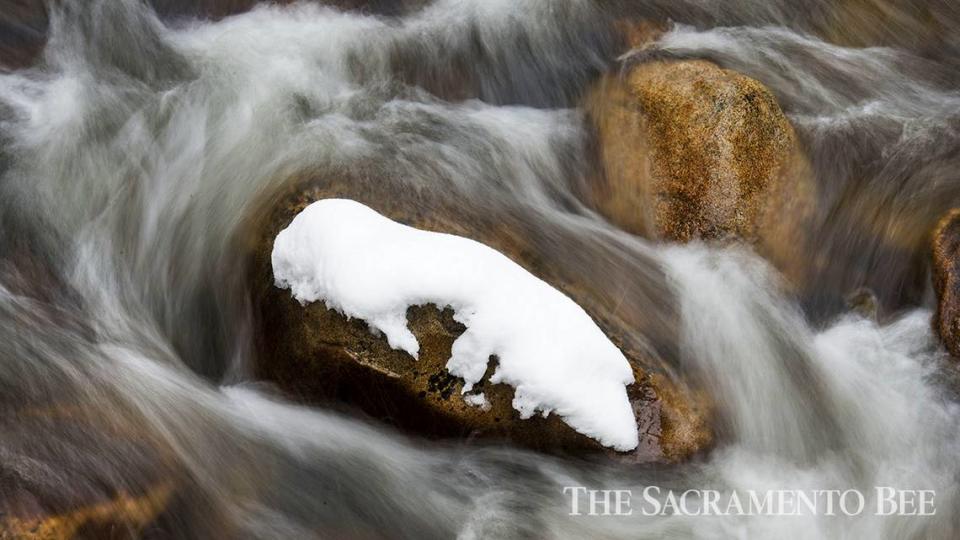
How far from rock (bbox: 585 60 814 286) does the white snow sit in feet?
4.23

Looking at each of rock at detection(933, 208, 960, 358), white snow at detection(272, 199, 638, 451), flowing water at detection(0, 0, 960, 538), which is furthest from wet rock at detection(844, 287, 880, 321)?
white snow at detection(272, 199, 638, 451)

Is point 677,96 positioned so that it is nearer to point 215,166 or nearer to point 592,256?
point 592,256

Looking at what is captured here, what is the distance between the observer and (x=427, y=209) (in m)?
5.08

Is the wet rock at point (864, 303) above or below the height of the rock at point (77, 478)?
above

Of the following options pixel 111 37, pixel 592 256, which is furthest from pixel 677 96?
pixel 111 37

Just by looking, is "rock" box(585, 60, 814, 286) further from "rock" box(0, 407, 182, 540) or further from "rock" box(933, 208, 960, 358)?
"rock" box(0, 407, 182, 540)

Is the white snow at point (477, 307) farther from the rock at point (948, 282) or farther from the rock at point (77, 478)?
the rock at point (948, 282)

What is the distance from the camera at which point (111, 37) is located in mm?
6227

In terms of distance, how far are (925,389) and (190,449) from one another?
4159 mm

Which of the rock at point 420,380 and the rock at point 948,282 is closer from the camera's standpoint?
the rock at point 420,380

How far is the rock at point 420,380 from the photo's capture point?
414 cm

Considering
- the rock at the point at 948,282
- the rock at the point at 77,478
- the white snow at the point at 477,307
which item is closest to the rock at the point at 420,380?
the white snow at the point at 477,307

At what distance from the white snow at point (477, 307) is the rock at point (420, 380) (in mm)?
60

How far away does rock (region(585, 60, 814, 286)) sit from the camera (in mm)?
5195
